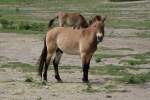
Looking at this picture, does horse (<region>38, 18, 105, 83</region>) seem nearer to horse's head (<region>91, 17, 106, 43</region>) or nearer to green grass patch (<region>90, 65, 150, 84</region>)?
horse's head (<region>91, 17, 106, 43</region>)

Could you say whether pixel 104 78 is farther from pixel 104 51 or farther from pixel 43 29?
pixel 43 29

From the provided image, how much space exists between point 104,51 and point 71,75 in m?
7.67

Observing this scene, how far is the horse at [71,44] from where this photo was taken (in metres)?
15.1

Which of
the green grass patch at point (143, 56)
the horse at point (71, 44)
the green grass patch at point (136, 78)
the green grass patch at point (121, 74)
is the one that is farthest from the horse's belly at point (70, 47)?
the green grass patch at point (143, 56)

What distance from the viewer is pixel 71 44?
50.9 ft

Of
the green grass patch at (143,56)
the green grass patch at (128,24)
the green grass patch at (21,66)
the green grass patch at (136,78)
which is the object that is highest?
the green grass patch at (136,78)

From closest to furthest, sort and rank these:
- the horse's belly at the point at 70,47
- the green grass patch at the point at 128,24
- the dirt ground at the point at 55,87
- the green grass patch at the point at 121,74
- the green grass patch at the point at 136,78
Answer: the dirt ground at the point at 55,87 < the horse's belly at the point at 70,47 < the green grass patch at the point at 136,78 < the green grass patch at the point at 121,74 < the green grass patch at the point at 128,24

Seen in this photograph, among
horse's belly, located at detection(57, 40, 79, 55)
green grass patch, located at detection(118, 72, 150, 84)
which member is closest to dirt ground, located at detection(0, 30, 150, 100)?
green grass patch, located at detection(118, 72, 150, 84)

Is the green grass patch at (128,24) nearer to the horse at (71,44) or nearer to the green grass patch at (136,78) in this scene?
the green grass patch at (136,78)

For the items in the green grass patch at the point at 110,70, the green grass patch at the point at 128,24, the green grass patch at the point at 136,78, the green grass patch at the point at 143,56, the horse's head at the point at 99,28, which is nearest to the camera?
the horse's head at the point at 99,28

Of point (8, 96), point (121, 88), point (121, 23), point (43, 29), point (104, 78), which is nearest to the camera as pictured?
point (8, 96)

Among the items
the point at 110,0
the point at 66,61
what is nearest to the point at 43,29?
the point at 66,61

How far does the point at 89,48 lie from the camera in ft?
49.5

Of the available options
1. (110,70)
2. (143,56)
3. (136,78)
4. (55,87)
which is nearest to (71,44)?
(55,87)
